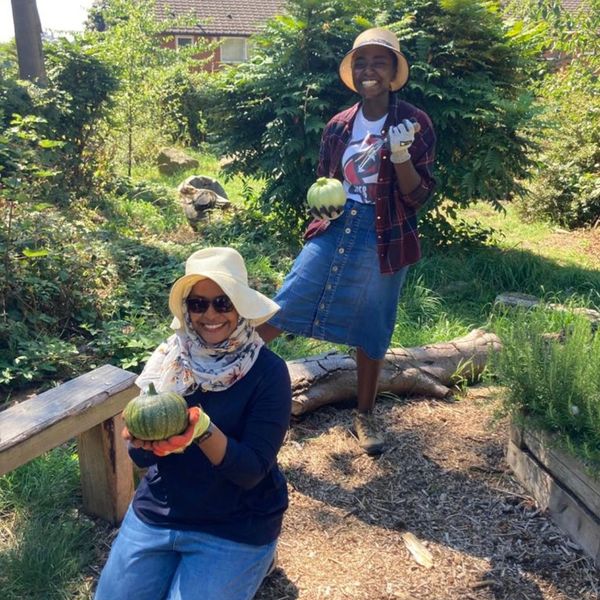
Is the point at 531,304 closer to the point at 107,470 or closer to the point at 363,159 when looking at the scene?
the point at 363,159

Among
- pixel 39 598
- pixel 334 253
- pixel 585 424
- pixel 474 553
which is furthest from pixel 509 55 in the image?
pixel 39 598

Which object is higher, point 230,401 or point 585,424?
point 230,401

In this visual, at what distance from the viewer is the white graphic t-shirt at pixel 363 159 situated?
3143 millimetres

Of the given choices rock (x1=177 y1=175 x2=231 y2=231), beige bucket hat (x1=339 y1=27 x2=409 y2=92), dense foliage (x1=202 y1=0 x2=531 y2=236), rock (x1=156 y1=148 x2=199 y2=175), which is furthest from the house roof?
beige bucket hat (x1=339 y1=27 x2=409 y2=92)

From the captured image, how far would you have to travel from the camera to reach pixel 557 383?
2.87 m

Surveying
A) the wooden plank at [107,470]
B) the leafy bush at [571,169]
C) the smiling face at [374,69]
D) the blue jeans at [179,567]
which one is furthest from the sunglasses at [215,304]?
the leafy bush at [571,169]

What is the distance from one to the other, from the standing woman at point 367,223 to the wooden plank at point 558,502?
0.85m

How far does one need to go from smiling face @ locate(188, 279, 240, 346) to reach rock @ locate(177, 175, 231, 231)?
6.18 m

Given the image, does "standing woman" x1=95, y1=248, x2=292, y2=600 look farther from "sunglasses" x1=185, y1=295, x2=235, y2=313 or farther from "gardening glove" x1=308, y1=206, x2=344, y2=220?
"gardening glove" x1=308, y1=206, x2=344, y2=220

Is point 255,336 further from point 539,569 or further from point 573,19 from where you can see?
point 573,19

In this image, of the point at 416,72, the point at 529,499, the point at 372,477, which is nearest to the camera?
the point at 529,499

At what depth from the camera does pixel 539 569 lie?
270 centimetres

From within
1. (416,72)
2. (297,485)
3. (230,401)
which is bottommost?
(297,485)

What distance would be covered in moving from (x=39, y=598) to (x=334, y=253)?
1.93 m
